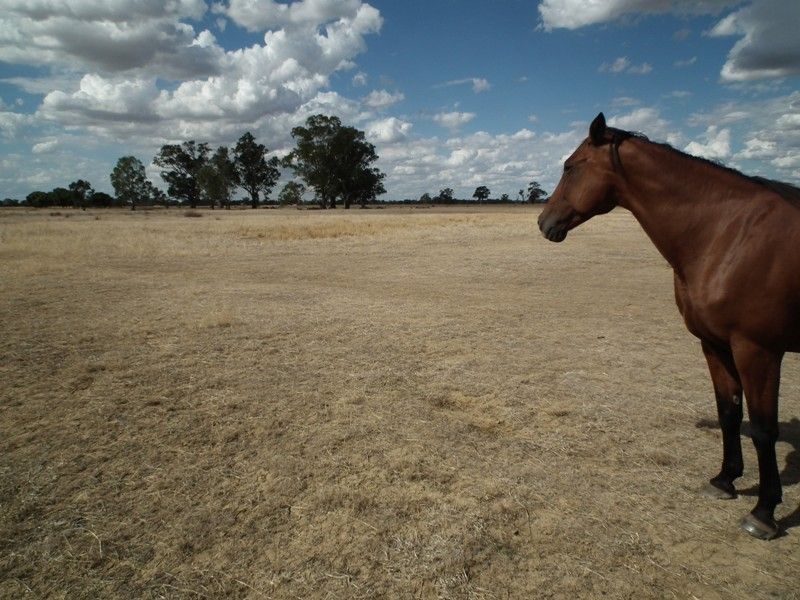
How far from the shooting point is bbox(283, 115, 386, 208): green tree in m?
80.0

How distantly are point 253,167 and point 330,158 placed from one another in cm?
2066

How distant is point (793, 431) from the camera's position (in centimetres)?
480

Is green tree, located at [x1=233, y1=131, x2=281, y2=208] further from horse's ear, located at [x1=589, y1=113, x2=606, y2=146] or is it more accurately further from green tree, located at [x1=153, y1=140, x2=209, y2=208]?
horse's ear, located at [x1=589, y1=113, x2=606, y2=146]

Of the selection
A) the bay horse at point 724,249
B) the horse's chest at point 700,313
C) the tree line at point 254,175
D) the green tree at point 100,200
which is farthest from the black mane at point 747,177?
the green tree at point 100,200

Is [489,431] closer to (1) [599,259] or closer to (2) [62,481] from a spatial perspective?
(2) [62,481]

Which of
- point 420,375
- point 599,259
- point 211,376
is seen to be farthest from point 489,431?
point 599,259

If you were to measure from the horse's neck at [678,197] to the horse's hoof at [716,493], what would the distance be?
1.79 metres

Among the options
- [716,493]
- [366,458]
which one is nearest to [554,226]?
[716,493]

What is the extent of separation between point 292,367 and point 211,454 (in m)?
2.23

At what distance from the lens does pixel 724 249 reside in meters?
3.30

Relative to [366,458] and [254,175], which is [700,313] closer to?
[366,458]

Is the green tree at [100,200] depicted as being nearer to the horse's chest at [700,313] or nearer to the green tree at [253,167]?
the green tree at [253,167]

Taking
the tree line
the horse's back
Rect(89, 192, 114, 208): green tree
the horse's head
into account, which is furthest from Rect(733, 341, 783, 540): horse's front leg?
Rect(89, 192, 114, 208): green tree

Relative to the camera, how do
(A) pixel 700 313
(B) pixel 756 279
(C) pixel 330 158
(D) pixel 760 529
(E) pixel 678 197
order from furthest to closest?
1. (C) pixel 330 158
2. (E) pixel 678 197
3. (A) pixel 700 313
4. (D) pixel 760 529
5. (B) pixel 756 279
